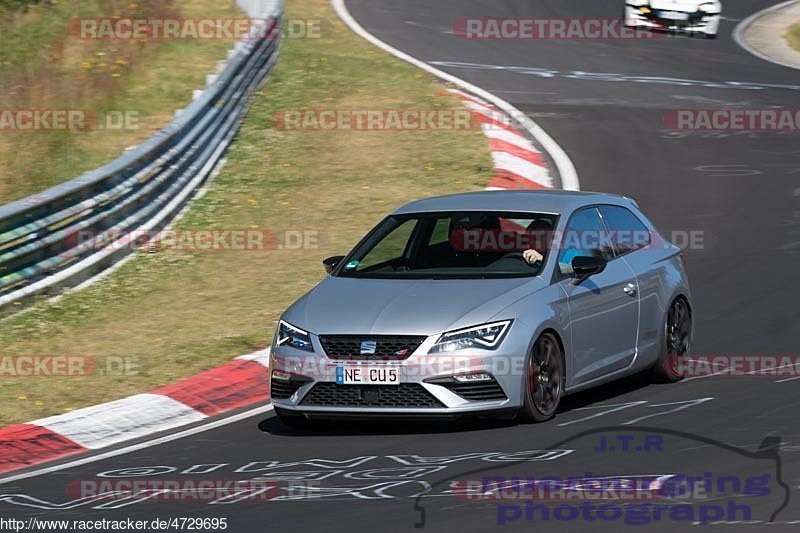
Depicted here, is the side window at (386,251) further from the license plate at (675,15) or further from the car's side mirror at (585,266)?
the license plate at (675,15)

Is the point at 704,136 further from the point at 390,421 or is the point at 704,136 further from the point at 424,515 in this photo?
the point at 424,515

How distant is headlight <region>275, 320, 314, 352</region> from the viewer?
9477 millimetres

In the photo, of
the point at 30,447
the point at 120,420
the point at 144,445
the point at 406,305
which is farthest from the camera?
the point at 120,420

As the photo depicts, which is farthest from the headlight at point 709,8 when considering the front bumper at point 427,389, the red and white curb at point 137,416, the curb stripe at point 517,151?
the front bumper at point 427,389

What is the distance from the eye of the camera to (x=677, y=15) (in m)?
28.2

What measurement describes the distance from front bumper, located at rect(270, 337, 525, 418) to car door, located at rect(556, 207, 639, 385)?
2.70 feet

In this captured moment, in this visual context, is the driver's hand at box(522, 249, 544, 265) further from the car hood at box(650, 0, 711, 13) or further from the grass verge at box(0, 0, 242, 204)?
the car hood at box(650, 0, 711, 13)

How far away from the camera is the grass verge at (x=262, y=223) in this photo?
1229 cm

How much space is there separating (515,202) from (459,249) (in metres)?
0.64

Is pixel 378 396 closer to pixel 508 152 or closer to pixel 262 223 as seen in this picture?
pixel 262 223

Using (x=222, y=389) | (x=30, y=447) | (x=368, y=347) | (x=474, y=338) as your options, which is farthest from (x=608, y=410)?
(x=30, y=447)

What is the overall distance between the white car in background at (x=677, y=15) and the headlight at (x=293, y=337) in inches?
787

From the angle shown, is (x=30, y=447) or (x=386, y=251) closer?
(x=30, y=447)

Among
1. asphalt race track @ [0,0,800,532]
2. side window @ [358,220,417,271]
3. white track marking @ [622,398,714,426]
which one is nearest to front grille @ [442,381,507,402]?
asphalt race track @ [0,0,800,532]
